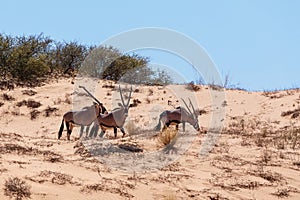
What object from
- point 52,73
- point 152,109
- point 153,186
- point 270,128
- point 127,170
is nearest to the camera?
point 153,186

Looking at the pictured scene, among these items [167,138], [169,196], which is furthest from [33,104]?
[169,196]

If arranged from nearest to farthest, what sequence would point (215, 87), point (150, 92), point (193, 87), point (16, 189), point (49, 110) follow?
1. point (16, 189)
2. point (49, 110)
3. point (150, 92)
4. point (193, 87)
5. point (215, 87)

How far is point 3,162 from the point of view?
8.55m

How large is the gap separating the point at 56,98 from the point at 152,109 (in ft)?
15.1

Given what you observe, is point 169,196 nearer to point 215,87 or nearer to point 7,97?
point 7,97

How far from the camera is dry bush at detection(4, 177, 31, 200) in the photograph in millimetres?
6957

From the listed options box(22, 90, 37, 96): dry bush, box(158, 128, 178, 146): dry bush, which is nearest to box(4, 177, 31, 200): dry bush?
box(158, 128, 178, 146): dry bush

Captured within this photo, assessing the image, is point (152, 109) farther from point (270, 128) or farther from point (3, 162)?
point (3, 162)

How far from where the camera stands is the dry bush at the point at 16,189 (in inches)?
274

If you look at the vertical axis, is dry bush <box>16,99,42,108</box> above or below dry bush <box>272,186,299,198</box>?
above

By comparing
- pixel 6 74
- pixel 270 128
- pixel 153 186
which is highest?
pixel 6 74

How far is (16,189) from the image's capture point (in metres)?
7.10

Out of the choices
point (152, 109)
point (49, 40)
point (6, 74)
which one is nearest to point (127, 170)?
point (152, 109)

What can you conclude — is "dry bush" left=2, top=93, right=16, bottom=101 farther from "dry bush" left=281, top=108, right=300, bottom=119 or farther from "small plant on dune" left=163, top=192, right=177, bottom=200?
"small plant on dune" left=163, top=192, right=177, bottom=200
